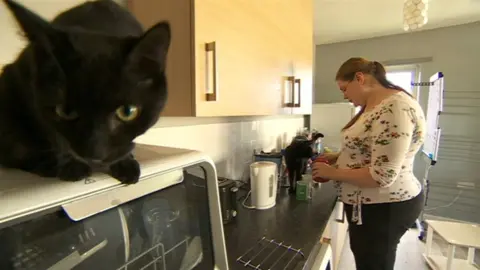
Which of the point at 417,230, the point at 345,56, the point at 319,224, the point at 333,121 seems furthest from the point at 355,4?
the point at 417,230

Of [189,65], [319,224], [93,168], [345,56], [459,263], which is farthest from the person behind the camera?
[345,56]

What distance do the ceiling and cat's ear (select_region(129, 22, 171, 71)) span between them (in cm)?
197

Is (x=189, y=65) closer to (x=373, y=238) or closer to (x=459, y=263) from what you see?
(x=373, y=238)

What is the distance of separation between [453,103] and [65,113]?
347 cm

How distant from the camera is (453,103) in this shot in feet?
8.88

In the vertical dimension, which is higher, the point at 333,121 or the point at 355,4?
the point at 355,4

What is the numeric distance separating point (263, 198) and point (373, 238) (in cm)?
54

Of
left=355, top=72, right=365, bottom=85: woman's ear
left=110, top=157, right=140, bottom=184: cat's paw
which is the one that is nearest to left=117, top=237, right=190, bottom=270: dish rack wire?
left=110, top=157, right=140, bottom=184: cat's paw

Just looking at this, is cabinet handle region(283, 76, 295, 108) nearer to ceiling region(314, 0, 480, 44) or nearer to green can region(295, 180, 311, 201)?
green can region(295, 180, 311, 201)

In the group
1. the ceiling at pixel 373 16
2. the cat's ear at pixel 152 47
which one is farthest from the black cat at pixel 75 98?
the ceiling at pixel 373 16

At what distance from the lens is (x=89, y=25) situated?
0.41 metres

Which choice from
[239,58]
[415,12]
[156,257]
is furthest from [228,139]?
[415,12]

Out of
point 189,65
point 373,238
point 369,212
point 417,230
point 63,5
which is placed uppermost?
point 63,5

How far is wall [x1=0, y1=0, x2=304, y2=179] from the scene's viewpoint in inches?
24.5
